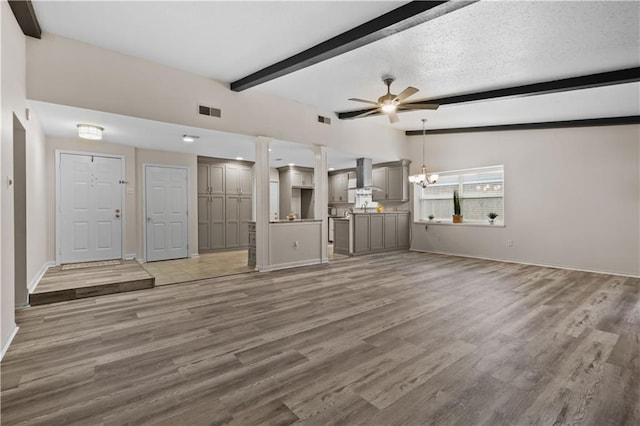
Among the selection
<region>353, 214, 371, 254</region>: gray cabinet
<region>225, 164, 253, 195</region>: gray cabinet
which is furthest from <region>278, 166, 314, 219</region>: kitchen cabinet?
<region>353, 214, 371, 254</region>: gray cabinet

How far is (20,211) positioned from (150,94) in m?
2.17

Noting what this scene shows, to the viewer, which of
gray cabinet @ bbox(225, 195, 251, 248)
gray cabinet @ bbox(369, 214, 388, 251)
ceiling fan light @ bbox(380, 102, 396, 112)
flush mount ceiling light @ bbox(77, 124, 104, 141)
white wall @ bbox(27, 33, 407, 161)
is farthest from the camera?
gray cabinet @ bbox(225, 195, 251, 248)

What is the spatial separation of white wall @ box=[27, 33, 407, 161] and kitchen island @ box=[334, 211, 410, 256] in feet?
6.86

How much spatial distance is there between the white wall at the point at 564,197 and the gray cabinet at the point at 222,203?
5.67 m

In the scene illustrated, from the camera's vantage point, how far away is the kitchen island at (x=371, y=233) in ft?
25.0

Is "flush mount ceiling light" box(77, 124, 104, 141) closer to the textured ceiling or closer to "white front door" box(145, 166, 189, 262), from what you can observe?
the textured ceiling

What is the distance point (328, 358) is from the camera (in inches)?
96.7

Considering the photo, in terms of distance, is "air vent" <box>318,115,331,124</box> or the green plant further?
the green plant

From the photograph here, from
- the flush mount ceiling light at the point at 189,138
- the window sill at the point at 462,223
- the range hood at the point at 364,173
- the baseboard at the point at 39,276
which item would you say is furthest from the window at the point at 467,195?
the baseboard at the point at 39,276

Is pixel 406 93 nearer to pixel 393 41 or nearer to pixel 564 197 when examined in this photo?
pixel 393 41

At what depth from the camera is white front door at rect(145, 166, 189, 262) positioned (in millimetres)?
6805

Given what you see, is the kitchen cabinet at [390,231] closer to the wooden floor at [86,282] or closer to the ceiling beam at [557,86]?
the ceiling beam at [557,86]

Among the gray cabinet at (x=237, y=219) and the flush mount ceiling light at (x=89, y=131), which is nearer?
the flush mount ceiling light at (x=89, y=131)

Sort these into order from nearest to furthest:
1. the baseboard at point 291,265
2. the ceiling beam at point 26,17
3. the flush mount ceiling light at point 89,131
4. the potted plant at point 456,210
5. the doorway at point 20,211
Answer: the ceiling beam at point 26,17, the doorway at point 20,211, the flush mount ceiling light at point 89,131, the baseboard at point 291,265, the potted plant at point 456,210
